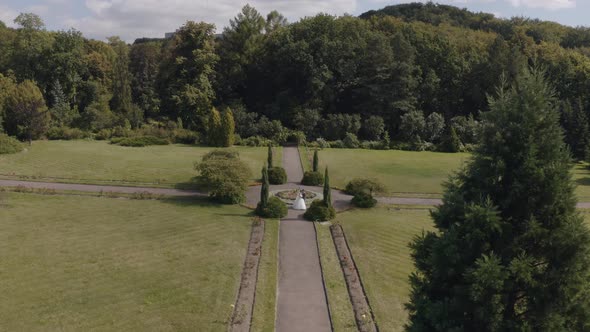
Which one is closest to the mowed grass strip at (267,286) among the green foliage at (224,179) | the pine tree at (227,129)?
the green foliage at (224,179)

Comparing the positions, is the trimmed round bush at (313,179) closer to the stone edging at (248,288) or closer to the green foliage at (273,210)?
the green foliage at (273,210)

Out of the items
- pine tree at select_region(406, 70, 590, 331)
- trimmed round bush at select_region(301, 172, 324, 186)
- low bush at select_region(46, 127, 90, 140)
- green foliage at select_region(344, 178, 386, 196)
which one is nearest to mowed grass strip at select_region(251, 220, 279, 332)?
pine tree at select_region(406, 70, 590, 331)

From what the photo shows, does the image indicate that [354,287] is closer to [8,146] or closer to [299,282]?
[299,282]

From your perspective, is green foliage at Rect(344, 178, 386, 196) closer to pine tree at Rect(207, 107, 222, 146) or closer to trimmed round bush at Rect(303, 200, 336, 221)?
trimmed round bush at Rect(303, 200, 336, 221)

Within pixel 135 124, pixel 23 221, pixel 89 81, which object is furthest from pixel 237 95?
pixel 23 221

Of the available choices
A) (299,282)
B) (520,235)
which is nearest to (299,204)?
(299,282)

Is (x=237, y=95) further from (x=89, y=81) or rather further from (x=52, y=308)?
(x=52, y=308)
